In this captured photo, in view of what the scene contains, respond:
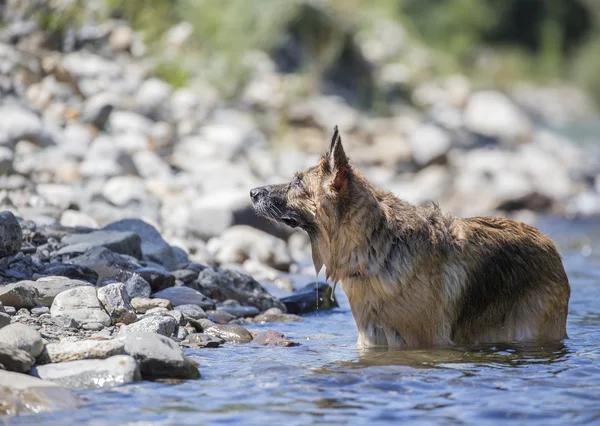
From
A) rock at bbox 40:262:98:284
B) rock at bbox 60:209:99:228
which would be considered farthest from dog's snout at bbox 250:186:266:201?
rock at bbox 60:209:99:228

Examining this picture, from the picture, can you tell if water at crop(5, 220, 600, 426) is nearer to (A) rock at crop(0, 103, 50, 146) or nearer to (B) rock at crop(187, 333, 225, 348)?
(B) rock at crop(187, 333, 225, 348)

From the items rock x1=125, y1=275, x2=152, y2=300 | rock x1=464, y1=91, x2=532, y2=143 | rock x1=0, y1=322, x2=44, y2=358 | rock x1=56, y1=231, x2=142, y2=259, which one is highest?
rock x1=464, y1=91, x2=532, y2=143

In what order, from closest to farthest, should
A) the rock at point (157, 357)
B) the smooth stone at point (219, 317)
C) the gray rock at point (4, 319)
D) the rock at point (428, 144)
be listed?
the rock at point (157, 357) < the gray rock at point (4, 319) < the smooth stone at point (219, 317) < the rock at point (428, 144)

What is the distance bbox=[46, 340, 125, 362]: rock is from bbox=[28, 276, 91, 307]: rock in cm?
125

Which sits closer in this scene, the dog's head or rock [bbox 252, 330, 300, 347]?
the dog's head

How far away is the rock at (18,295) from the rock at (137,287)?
92 centimetres

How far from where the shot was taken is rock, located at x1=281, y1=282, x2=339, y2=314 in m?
8.85

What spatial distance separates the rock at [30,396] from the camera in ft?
16.1

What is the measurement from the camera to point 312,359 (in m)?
6.56

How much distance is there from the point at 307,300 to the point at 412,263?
2369 millimetres

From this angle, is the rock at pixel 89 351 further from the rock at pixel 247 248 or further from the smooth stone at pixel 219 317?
the rock at pixel 247 248

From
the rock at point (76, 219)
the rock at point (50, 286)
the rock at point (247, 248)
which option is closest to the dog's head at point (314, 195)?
the rock at point (50, 286)

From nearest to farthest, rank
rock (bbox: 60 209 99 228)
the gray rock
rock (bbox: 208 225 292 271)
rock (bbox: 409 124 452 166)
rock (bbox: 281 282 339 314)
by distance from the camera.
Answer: the gray rock
rock (bbox: 281 282 339 314)
rock (bbox: 60 209 99 228)
rock (bbox: 208 225 292 271)
rock (bbox: 409 124 452 166)

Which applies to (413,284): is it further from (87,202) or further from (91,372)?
(87,202)
